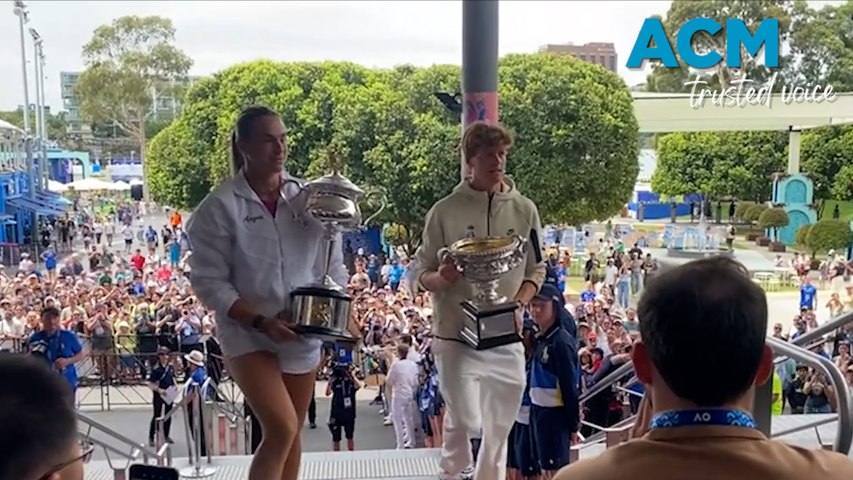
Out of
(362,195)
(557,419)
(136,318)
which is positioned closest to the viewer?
(362,195)

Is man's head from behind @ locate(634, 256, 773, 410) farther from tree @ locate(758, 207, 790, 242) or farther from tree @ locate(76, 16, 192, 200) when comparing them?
tree @ locate(76, 16, 192, 200)

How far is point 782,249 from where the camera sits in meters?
13.9

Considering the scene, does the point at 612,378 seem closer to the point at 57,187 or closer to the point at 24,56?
the point at 24,56

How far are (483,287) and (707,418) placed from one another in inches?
57.8

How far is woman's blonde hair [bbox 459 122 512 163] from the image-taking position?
2422 millimetres

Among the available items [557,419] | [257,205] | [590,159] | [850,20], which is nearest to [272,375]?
[257,205]

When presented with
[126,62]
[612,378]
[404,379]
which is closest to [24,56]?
[126,62]

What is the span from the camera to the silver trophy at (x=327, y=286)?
2.10m

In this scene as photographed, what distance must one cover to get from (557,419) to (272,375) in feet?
3.95

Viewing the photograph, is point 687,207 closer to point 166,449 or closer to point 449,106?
point 449,106

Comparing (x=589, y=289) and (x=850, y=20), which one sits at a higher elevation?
(x=850, y=20)

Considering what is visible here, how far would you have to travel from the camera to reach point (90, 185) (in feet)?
70.0

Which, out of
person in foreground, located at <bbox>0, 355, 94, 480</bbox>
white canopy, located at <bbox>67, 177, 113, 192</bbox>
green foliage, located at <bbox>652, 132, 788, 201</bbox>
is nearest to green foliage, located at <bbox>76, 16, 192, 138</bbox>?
white canopy, located at <bbox>67, 177, 113, 192</bbox>

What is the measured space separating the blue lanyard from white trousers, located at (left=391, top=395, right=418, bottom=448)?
17.7ft
